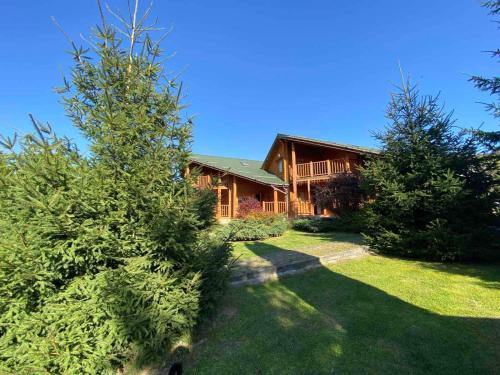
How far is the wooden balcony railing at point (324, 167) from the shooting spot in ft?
60.3

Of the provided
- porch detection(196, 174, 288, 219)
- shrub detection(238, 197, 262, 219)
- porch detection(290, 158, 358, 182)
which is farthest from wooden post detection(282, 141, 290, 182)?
shrub detection(238, 197, 262, 219)

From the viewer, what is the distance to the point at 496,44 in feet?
24.7

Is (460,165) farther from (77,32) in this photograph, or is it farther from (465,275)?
(77,32)

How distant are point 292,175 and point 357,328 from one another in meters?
17.1

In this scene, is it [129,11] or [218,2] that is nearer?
[129,11]

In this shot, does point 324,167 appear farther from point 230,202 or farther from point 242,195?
point 230,202

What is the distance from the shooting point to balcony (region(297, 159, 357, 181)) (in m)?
18.4

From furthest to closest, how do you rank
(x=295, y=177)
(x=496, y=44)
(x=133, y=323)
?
1. (x=295, y=177)
2. (x=496, y=44)
3. (x=133, y=323)

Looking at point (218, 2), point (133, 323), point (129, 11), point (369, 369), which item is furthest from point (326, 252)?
point (218, 2)

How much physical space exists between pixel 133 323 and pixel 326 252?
22.9 feet

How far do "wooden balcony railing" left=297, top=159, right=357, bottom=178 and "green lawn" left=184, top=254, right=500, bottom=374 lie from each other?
1237 cm

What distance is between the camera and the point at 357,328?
418 centimetres

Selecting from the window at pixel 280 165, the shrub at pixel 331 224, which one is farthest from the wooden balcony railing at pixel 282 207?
the shrub at pixel 331 224

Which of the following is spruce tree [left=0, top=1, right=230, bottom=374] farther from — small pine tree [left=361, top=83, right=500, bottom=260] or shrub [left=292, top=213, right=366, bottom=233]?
A: shrub [left=292, top=213, right=366, bottom=233]
